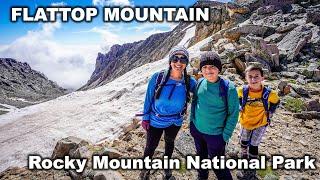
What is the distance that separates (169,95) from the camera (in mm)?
5812

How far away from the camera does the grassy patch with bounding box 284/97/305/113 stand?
11328 millimetres

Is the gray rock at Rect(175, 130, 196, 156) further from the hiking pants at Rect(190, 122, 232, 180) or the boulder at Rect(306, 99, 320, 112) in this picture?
the boulder at Rect(306, 99, 320, 112)

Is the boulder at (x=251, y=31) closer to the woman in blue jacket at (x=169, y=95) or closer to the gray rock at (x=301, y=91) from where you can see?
the gray rock at (x=301, y=91)

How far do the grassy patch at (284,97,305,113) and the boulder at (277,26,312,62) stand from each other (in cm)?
538

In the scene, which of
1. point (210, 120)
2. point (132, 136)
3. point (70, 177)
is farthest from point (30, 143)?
point (210, 120)

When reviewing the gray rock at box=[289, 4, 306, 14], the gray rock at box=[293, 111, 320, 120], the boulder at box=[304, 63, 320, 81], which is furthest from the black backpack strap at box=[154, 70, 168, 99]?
the gray rock at box=[289, 4, 306, 14]

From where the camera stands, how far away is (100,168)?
6.97 m

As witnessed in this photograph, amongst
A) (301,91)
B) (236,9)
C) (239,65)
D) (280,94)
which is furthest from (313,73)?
(236,9)

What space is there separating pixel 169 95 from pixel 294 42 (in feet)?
47.5

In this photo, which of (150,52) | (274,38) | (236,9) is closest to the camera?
(274,38)

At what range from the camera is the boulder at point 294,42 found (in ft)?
55.8

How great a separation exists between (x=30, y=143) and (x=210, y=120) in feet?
60.9

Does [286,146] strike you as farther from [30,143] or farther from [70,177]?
[30,143]

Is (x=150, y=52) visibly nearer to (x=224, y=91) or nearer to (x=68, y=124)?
(x=68, y=124)
